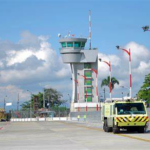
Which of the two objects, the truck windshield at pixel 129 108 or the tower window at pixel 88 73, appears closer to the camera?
the truck windshield at pixel 129 108

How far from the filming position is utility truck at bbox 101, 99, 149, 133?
31.1 m

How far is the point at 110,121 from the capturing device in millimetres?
33531

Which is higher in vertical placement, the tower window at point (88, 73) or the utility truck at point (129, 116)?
the tower window at point (88, 73)

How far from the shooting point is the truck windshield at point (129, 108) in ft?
104

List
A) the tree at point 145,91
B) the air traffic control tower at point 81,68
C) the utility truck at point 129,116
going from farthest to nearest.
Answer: the air traffic control tower at point 81,68
the tree at point 145,91
the utility truck at point 129,116

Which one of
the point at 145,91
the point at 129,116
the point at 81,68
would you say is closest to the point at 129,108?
the point at 129,116

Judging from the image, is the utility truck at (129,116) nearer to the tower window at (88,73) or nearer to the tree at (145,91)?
the tree at (145,91)

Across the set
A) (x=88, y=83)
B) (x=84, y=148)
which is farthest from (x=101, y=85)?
(x=84, y=148)

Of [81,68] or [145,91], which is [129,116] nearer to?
[145,91]

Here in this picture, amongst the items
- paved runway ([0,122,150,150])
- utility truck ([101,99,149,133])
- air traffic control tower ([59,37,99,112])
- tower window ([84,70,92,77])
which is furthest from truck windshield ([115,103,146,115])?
tower window ([84,70,92,77])

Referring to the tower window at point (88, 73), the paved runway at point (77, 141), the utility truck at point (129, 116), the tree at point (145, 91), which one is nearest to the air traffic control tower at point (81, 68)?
the tower window at point (88, 73)

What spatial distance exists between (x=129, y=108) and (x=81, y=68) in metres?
122

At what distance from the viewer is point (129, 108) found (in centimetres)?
3203

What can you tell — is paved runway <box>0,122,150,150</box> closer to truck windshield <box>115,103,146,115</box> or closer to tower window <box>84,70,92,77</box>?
truck windshield <box>115,103,146,115</box>
